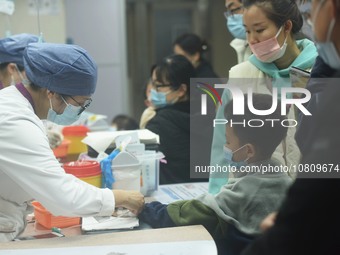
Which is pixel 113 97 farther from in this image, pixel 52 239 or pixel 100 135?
pixel 52 239

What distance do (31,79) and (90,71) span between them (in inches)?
7.5

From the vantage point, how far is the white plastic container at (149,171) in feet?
5.67

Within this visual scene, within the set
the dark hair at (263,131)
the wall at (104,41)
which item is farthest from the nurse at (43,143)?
the wall at (104,41)

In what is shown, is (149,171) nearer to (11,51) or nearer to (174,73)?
(174,73)

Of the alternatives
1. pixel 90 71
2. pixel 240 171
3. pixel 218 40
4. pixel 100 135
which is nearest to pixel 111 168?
pixel 100 135

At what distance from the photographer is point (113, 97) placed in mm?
3781

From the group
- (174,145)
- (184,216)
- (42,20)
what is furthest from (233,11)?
(42,20)

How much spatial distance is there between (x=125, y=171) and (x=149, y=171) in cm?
15

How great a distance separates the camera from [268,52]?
1.62 meters

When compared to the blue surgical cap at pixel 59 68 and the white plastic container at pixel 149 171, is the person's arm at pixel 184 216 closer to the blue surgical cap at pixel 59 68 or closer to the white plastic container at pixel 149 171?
the white plastic container at pixel 149 171

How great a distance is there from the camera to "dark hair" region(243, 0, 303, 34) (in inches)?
62.0

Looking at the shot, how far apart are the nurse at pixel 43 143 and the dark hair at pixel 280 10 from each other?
0.68 metres

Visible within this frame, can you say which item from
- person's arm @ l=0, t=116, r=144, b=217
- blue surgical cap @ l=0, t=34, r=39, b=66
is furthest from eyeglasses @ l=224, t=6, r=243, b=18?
person's arm @ l=0, t=116, r=144, b=217

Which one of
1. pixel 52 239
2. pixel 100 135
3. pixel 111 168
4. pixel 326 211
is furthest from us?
pixel 100 135
